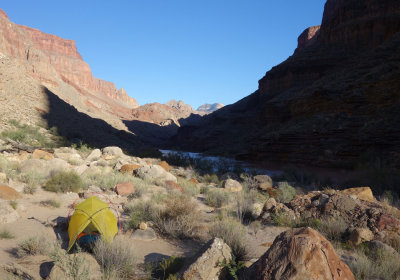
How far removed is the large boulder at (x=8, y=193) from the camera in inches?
219

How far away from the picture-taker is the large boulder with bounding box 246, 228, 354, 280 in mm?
2064

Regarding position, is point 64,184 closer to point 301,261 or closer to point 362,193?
point 301,261

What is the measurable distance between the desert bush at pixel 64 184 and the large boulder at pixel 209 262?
5.43 meters

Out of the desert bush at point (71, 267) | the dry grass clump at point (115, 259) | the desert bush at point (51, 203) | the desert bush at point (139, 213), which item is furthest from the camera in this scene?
the desert bush at point (51, 203)

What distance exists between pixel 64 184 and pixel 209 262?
5.71 meters

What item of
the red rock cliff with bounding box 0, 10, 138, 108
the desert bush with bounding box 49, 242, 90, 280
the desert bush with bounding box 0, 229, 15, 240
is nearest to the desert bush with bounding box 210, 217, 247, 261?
the desert bush with bounding box 49, 242, 90, 280

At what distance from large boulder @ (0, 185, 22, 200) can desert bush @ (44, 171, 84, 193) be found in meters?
0.88

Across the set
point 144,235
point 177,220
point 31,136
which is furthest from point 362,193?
point 31,136

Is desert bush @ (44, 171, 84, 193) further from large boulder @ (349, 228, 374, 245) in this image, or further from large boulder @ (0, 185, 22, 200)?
large boulder @ (349, 228, 374, 245)

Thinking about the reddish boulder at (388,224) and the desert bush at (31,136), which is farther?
the desert bush at (31,136)

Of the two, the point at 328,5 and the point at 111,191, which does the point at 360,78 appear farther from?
the point at 328,5

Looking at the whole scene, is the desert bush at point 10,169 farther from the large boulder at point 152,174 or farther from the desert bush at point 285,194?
the desert bush at point 285,194

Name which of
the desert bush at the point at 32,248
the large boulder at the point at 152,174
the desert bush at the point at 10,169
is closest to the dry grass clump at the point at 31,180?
the desert bush at the point at 10,169

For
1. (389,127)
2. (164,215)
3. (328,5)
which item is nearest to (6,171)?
(164,215)
